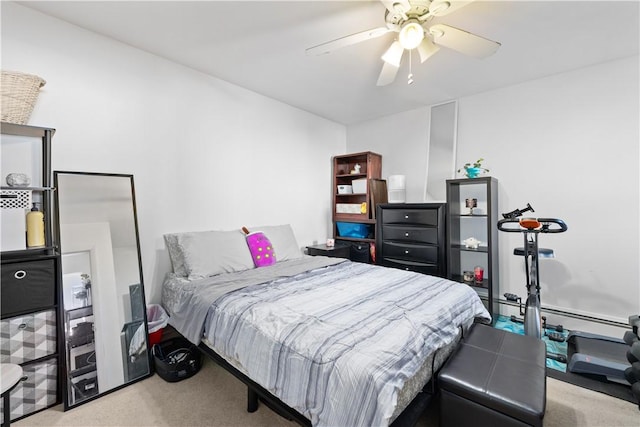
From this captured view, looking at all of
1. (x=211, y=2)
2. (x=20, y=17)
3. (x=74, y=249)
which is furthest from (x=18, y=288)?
(x=211, y=2)

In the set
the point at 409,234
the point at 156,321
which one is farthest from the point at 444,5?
the point at 156,321

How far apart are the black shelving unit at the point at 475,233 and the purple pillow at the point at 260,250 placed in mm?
2021

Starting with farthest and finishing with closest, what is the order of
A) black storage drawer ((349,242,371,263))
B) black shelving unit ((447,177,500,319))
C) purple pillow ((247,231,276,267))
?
1. black storage drawer ((349,242,371,263))
2. black shelving unit ((447,177,500,319))
3. purple pillow ((247,231,276,267))

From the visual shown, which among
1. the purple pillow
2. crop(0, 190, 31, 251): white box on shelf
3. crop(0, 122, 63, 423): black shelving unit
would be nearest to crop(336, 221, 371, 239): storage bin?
the purple pillow

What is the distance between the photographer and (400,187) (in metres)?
3.92

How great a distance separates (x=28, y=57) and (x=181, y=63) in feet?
3.66

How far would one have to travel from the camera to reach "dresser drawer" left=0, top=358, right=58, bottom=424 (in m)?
1.70

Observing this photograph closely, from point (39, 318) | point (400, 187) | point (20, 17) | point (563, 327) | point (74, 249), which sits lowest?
point (563, 327)

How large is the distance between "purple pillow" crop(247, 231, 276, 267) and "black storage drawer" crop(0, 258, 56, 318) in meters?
1.50

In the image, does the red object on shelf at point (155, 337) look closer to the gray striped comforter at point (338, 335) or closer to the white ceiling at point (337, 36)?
the gray striped comforter at point (338, 335)

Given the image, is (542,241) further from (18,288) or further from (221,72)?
(18,288)

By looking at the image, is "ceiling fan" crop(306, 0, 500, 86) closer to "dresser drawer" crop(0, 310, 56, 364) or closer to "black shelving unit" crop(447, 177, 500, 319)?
"black shelving unit" crop(447, 177, 500, 319)

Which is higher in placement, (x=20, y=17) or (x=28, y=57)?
(x=20, y=17)

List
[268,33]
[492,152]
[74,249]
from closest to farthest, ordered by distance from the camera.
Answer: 1. [74,249]
2. [268,33]
3. [492,152]
